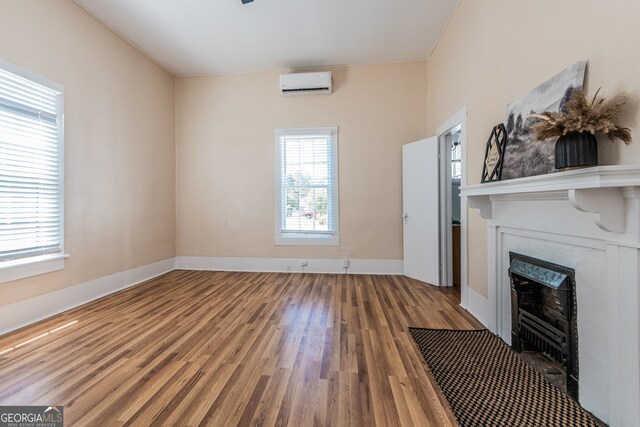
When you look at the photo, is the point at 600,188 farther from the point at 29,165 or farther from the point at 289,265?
the point at 29,165

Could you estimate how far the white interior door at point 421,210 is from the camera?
371 cm

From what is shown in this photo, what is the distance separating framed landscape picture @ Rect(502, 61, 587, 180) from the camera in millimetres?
1517

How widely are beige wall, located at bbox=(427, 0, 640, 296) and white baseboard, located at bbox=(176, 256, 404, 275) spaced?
1.65m

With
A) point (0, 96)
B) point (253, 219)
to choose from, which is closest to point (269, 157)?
point (253, 219)

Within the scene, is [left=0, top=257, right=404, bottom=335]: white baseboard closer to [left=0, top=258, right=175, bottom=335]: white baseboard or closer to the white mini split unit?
[left=0, top=258, right=175, bottom=335]: white baseboard

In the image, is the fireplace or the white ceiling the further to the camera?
the white ceiling

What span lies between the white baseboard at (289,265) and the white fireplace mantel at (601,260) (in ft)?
8.64

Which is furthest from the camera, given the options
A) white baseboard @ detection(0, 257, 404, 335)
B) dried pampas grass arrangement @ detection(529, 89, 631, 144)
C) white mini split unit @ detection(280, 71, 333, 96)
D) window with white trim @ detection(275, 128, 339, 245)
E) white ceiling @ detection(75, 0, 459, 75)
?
window with white trim @ detection(275, 128, 339, 245)

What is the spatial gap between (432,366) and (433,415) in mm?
464

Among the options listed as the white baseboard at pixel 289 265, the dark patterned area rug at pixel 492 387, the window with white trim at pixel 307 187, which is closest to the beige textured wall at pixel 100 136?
the white baseboard at pixel 289 265

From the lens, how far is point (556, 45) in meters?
1.65

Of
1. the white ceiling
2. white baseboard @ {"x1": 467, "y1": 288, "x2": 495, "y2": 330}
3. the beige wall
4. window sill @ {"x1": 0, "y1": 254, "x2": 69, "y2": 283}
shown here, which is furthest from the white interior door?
window sill @ {"x1": 0, "y1": 254, "x2": 69, "y2": 283}

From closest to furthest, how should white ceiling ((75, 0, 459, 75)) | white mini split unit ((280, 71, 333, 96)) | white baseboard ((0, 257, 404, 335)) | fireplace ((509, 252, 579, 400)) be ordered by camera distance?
fireplace ((509, 252, 579, 400))
white baseboard ((0, 257, 404, 335))
white ceiling ((75, 0, 459, 75))
white mini split unit ((280, 71, 333, 96))

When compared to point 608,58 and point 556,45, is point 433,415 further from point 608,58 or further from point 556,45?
point 556,45
